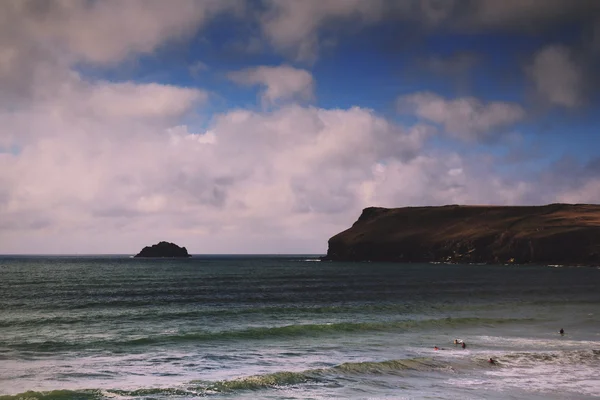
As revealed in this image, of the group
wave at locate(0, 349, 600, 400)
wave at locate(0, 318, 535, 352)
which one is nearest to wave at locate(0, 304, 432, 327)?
wave at locate(0, 318, 535, 352)

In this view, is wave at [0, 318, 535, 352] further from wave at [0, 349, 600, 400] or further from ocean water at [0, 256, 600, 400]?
wave at [0, 349, 600, 400]

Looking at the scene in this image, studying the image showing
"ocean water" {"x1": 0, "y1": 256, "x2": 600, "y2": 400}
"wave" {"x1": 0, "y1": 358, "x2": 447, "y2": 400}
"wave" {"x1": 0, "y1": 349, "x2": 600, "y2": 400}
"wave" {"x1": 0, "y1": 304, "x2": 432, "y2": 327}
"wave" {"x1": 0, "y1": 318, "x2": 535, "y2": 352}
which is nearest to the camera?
"wave" {"x1": 0, "y1": 358, "x2": 447, "y2": 400}

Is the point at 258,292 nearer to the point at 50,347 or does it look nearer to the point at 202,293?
the point at 202,293

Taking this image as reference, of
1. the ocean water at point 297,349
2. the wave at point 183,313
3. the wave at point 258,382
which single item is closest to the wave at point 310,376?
the wave at point 258,382

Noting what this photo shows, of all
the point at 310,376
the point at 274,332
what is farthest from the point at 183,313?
the point at 310,376

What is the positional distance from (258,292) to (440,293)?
3116 cm

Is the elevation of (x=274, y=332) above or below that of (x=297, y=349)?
above

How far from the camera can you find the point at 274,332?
148 ft

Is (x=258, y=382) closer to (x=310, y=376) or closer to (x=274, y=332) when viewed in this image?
(x=310, y=376)

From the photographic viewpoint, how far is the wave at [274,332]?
129 ft

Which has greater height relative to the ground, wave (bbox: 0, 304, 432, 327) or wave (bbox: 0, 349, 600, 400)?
wave (bbox: 0, 304, 432, 327)

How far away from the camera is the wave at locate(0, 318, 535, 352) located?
39.2m

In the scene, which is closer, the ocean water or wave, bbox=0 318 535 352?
the ocean water

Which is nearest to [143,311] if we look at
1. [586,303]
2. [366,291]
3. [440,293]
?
[366,291]
